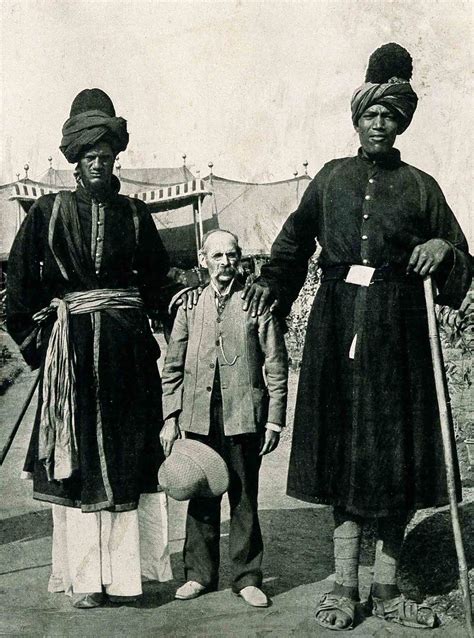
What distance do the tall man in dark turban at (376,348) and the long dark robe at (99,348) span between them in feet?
2.04

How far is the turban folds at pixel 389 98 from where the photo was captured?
334 cm

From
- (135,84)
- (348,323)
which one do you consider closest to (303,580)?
(348,323)

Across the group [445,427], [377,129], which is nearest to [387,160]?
[377,129]

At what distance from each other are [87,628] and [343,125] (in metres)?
5.11

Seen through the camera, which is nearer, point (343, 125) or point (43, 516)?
point (43, 516)

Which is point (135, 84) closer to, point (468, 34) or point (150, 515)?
point (468, 34)

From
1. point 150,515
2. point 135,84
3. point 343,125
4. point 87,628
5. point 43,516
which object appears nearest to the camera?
point 87,628

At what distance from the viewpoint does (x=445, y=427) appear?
328cm

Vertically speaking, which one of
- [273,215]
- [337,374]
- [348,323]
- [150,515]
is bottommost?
[150,515]

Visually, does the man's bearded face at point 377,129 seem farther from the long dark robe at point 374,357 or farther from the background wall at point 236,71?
the background wall at point 236,71

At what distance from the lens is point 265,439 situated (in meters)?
3.53

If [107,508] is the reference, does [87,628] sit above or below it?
below

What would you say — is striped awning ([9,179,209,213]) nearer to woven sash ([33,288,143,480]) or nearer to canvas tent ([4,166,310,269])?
canvas tent ([4,166,310,269])

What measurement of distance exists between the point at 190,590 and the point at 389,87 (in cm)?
241
